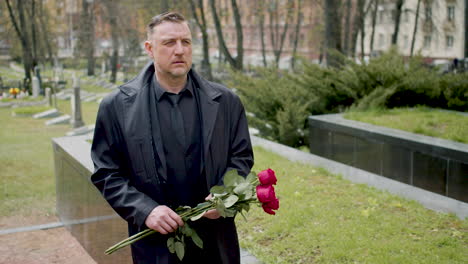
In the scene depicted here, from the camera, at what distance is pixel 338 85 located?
11.4 meters

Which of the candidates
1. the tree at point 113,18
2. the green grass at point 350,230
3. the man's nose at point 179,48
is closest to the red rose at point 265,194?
the man's nose at point 179,48

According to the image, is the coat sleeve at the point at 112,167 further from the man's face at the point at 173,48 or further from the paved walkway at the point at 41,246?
the paved walkway at the point at 41,246

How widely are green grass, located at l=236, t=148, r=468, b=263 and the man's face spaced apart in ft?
7.15

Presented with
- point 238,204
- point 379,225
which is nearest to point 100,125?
point 238,204

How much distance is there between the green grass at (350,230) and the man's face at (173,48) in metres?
2.18

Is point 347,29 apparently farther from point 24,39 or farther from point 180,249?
point 180,249

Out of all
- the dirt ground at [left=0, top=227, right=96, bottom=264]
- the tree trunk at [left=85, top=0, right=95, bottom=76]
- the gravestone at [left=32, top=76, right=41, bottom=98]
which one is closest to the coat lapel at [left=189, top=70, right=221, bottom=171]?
the dirt ground at [left=0, top=227, right=96, bottom=264]

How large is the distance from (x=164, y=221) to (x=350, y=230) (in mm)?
2787

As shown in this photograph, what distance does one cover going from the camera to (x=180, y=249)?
2600 millimetres

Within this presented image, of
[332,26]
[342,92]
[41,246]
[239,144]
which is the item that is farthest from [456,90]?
A: [239,144]

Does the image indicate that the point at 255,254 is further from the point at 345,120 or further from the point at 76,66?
the point at 76,66

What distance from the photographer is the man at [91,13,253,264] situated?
2711mm

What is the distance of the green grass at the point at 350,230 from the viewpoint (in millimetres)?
4438

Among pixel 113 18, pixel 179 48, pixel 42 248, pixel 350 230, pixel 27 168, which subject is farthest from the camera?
pixel 113 18
